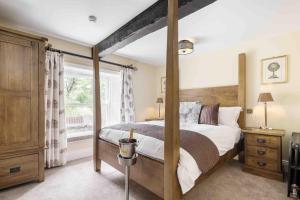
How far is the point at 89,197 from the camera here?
1.98 m

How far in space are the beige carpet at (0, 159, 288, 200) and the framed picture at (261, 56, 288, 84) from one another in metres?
1.66

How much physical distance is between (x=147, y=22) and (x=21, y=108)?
80.4 inches

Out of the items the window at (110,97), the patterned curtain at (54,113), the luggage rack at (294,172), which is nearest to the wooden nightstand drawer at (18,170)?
the patterned curtain at (54,113)

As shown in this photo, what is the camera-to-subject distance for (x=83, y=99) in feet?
12.2

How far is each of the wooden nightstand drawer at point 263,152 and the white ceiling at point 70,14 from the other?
8.59 feet

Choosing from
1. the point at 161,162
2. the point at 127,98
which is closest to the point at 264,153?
the point at 161,162

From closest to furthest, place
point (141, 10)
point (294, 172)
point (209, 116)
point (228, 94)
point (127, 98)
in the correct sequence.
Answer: point (294, 172)
point (141, 10)
point (209, 116)
point (228, 94)
point (127, 98)

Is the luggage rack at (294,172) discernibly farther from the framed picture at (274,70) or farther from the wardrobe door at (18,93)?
the wardrobe door at (18,93)

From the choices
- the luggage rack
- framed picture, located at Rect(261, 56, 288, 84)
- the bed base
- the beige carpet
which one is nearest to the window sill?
the beige carpet

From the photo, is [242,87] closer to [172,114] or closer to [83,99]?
[172,114]

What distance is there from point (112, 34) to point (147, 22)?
92 cm

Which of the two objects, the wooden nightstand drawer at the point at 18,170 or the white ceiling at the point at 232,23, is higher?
the white ceiling at the point at 232,23

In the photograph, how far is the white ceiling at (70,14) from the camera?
6.64ft

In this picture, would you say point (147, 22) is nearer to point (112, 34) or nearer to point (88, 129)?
point (112, 34)
